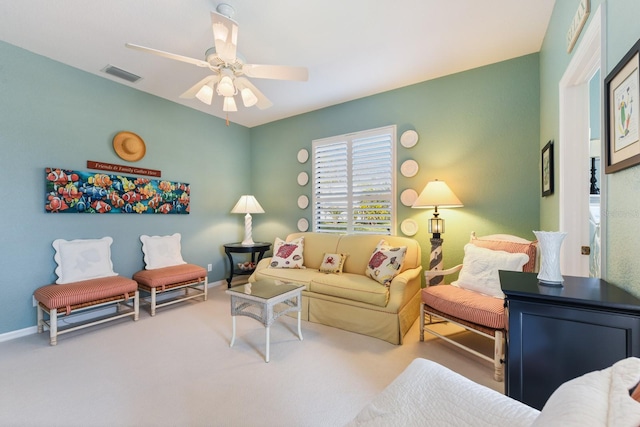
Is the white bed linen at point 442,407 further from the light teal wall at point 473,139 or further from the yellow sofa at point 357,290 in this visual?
the light teal wall at point 473,139

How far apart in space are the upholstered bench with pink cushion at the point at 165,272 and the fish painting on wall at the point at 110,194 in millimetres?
432

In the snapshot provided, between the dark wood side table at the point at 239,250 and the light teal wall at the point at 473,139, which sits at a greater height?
the light teal wall at the point at 473,139

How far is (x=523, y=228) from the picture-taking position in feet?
9.01

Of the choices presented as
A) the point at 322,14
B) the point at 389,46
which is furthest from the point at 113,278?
the point at 389,46

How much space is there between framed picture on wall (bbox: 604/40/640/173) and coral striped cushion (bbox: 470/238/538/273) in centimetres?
121

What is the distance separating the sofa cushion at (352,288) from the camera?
247 cm

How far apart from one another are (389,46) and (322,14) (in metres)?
0.77

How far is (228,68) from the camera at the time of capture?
2131mm

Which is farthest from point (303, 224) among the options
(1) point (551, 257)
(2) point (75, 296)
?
(1) point (551, 257)

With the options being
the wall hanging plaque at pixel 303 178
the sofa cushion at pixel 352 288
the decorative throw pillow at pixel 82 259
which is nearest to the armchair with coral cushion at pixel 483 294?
the sofa cushion at pixel 352 288

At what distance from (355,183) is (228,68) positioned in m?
2.21

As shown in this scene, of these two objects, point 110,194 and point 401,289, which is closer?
point 401,289

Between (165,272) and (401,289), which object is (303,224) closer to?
(165,272)

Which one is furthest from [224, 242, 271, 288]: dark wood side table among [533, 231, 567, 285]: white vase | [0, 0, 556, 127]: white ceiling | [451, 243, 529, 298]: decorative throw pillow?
[533, 231, 567, 285]: white vase
